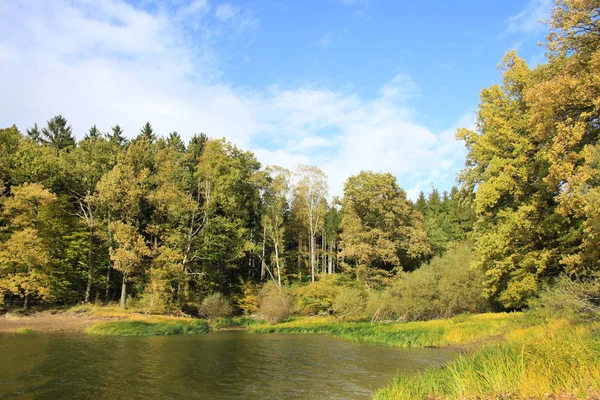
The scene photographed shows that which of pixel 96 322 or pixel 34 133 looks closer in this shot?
pixel 96 322

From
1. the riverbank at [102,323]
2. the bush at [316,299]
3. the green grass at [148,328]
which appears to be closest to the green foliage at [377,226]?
the bush at [316,299]

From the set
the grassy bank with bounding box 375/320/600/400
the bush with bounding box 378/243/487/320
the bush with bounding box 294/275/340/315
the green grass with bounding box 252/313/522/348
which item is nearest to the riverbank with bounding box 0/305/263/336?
the bush with bounding box 294/275/340/315

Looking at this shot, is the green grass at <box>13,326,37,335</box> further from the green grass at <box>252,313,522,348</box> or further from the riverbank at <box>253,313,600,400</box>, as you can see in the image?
the riverbank at <box>253,313,600,400</box>

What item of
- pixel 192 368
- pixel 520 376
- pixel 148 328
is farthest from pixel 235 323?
pixel 520 376

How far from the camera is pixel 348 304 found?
3994 cm

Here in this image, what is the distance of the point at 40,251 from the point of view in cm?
3491

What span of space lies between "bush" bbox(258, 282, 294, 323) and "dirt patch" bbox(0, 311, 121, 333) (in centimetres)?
1499

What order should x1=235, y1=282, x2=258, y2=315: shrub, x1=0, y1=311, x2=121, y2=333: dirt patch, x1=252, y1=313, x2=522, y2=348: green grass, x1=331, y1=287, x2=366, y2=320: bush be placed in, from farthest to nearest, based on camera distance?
1. x1=235, y1=282, x2=258, y2=315: shrub
2. x1=331, y1=287, x2=366, y2=320: bush
3. x1=0, y1=311, x2=121, y2=333: dirt patch
4. x1=252, y1=313, x2=522, y2=348: green grass

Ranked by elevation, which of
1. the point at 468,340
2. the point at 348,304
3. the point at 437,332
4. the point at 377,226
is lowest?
the point at 468,340

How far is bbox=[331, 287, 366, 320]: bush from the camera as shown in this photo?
1567 inches

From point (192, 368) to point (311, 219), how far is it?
122ft

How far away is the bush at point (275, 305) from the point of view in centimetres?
4228

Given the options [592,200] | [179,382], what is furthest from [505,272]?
[179,382]

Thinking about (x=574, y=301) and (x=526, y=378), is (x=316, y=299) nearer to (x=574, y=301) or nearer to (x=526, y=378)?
(x=574, y=301)
